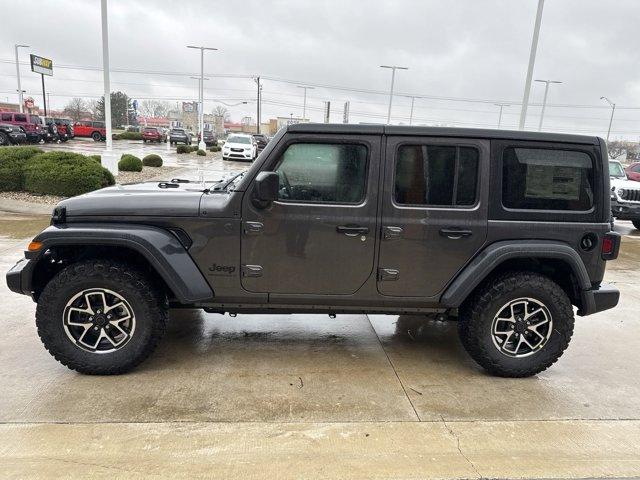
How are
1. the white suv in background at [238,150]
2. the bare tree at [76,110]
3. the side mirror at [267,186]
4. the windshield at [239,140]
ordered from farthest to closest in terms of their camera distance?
1. the bare tree at [76,110]
2. the windshield at [239,140]
3. the white suv in background at [238,150]
4. the side mirror at [267,186]

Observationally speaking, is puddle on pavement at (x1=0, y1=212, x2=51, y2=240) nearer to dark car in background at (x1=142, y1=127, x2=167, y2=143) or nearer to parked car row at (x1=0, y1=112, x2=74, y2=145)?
parked car row at (x1=0, y1=112, x2=74, y2=145)

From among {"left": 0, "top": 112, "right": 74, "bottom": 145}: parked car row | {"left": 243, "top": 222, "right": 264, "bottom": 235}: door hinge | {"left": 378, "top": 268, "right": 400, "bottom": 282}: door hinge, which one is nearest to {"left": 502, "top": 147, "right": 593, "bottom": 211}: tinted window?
{"left": 378, "top": 268, "right": 400, "bottom": 282}: door hinge

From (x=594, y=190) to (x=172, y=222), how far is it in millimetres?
3145

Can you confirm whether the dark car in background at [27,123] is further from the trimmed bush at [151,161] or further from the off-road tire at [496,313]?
the off-road tire at [496,313]

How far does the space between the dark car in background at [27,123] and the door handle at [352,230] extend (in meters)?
30.5

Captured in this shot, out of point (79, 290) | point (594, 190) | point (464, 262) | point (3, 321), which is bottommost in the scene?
point (3, 321)

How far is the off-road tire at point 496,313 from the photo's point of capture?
141 inches

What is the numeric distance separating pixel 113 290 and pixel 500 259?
2786mm

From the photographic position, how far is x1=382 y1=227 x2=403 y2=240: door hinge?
11.4 feet

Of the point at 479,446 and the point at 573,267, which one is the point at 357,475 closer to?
the point at 479,446

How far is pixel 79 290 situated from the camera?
3.34m

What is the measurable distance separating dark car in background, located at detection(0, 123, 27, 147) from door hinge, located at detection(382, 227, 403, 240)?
28386 millimetres

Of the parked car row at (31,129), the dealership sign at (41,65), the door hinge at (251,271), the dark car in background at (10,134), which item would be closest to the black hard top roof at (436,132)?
the door hinge at (251,271)

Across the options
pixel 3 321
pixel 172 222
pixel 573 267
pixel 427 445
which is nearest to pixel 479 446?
pixel 427 445
